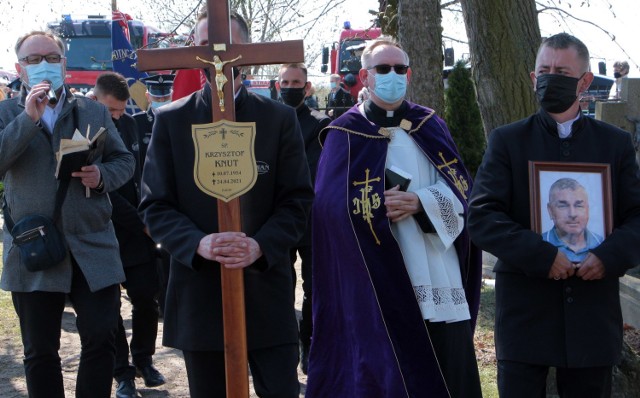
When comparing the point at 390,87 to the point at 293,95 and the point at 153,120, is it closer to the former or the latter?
the point at 293,95

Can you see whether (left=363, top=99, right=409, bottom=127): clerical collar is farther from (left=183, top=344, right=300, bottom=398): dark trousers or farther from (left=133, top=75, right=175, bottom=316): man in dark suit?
(left=183, top=344, right=300, bottom=398): dark trousers

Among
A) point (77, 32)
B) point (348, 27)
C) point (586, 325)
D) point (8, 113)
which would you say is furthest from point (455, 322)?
point (77, 32)

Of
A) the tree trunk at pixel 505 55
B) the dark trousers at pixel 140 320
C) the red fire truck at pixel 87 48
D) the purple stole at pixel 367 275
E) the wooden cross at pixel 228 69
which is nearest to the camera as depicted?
the wooden cross at pixel 228 69

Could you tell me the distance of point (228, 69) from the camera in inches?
148

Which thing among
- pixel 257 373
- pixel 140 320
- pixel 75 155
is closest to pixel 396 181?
pixel 257 373

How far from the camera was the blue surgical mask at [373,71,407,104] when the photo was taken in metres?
4.86

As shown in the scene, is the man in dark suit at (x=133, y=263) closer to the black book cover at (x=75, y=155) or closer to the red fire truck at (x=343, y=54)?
the black book cover at (x=75, y=155)

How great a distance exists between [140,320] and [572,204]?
3.44m

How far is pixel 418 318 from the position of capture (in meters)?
4.70

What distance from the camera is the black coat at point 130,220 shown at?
5980mm

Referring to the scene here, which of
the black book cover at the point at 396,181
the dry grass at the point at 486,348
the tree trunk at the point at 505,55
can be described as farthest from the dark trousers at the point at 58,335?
the tree trunk at the point at 505,55

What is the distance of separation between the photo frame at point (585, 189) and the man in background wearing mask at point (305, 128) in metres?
2.77

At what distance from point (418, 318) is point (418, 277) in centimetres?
21

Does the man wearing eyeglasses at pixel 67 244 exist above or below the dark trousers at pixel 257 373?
above
